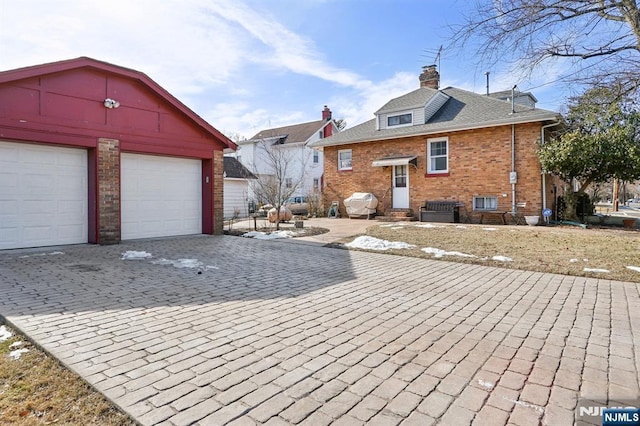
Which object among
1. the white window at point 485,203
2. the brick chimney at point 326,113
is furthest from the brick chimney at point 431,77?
the brick chimney at point 326,113

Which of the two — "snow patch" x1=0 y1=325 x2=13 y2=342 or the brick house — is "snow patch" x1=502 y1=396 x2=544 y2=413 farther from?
the brick house

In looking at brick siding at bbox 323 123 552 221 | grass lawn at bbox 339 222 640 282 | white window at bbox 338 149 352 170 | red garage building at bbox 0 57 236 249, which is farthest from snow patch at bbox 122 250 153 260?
white window at bbox 338 149 352 170

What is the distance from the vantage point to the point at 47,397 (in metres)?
2.29

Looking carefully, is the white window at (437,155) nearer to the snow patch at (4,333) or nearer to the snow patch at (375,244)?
the snow patch at (375,244)

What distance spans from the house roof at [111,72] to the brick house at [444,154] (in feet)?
27.2

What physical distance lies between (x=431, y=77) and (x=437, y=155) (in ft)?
19.3

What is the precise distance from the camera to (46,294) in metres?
4.52

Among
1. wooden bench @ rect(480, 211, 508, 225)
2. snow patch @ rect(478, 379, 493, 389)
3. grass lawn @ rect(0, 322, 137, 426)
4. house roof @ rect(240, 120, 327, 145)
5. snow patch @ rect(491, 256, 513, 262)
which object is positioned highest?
house roof @ rect(240, 120, 327, 145)

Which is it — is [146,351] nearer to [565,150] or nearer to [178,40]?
[178,40]

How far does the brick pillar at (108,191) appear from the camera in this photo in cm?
873

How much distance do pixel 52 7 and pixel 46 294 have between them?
593 cm

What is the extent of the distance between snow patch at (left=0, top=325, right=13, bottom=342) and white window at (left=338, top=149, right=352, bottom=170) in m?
16.5

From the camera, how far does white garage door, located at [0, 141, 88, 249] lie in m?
7.74

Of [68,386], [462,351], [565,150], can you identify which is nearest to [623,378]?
[462,351]
